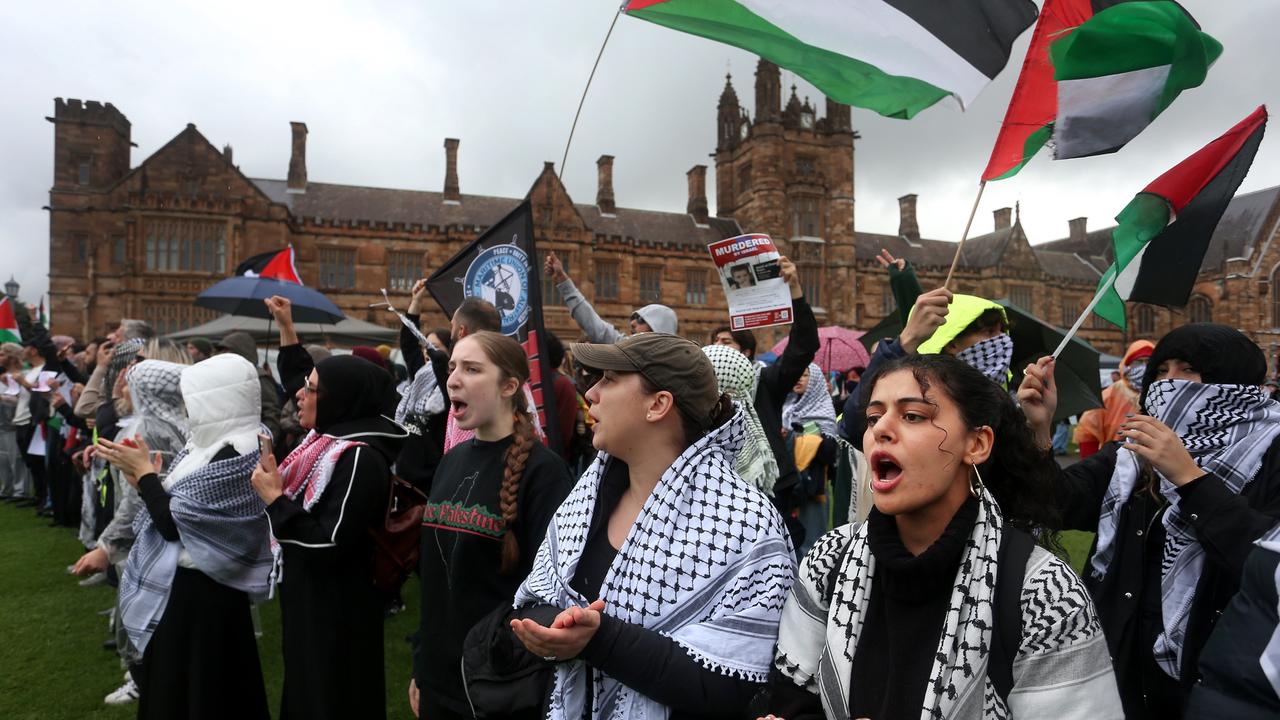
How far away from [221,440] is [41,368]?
8.45 meters

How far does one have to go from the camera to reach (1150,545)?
2521mm

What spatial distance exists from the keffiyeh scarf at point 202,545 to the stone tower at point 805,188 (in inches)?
1464

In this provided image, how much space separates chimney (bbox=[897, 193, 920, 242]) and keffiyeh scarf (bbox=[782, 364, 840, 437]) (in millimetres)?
46143

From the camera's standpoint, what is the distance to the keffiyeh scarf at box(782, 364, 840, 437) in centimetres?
622

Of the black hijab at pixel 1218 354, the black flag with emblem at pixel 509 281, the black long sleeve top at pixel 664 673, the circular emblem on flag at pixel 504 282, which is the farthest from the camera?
the circular emblem on flag at pixel 504 282

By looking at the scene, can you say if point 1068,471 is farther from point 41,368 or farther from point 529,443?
point 41,368

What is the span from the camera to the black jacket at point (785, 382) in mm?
3729

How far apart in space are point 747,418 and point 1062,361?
5.80 feet

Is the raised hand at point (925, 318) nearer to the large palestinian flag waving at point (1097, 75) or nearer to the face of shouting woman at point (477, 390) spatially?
the large palestinian flag waving at point (1097, 75)

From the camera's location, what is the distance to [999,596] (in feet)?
4.93

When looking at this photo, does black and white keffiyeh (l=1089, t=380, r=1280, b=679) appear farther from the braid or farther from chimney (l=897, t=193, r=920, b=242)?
chimney (l=897, t=193, r=920, b=242)

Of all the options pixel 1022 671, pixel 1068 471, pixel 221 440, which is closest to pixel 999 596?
pixel 1022 671

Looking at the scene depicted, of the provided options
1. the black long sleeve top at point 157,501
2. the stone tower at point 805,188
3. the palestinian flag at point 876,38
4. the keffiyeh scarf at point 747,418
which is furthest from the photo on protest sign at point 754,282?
the stone tower at point 805,188

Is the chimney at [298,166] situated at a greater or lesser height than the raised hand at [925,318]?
greater
